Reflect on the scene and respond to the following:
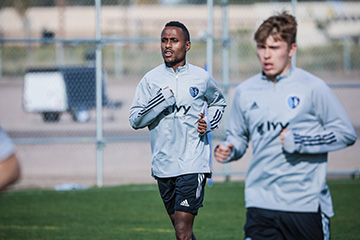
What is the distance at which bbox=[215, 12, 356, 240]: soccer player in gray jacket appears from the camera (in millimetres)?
4156

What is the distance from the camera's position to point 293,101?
4234mm

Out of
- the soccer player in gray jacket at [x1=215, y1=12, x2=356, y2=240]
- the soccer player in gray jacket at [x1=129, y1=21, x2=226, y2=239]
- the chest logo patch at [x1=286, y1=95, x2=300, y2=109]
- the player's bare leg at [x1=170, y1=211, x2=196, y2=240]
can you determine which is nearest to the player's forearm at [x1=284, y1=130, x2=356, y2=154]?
the soccer player in gray jacket at [x1=215, y1=12, x2=356, y2=240]

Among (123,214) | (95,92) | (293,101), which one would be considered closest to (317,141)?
(293,101)

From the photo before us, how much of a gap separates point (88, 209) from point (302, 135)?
19.2ft

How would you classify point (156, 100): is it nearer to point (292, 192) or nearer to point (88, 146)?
point (292, 192)

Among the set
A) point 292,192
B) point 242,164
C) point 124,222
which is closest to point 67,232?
point 124,222

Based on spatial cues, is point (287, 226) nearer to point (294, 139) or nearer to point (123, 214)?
point (294, 139)

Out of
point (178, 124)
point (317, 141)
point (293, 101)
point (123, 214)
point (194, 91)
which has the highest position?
point (293, 101)

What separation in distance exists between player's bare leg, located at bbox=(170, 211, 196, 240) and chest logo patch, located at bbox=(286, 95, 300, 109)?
175cm

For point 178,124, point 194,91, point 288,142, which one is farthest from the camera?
point 194,91

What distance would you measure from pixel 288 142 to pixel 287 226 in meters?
0.57

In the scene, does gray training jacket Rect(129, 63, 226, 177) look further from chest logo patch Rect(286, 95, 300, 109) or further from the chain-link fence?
the chain-link fence

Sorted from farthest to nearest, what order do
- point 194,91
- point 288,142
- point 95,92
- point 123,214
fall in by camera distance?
point 95,92 < point 123,214 < point 194,91 < point 288,142

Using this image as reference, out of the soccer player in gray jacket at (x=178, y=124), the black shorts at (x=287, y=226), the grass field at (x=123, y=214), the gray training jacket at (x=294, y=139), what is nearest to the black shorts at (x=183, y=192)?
the soccer player in gray jacket at (x=178, y=124)
